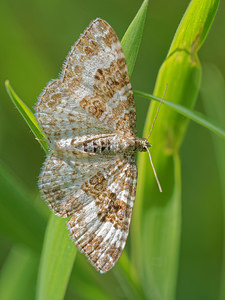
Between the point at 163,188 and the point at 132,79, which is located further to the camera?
the point at 132,79

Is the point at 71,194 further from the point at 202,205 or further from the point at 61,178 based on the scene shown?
the point at 202,205

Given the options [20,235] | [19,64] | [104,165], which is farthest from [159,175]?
[19,64]

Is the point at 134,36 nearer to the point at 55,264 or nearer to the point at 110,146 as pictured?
the point at 110,146

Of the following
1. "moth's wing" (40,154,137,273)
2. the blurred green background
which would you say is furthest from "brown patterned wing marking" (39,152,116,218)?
the blurred green background

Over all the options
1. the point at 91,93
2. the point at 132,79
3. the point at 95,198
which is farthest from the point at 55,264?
the point at 132,79

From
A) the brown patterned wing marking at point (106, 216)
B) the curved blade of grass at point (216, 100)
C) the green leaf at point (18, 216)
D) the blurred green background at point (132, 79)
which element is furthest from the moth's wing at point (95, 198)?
the blurred green background at point (132, 79)

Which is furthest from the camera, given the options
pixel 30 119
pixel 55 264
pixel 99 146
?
pixel 99 146
